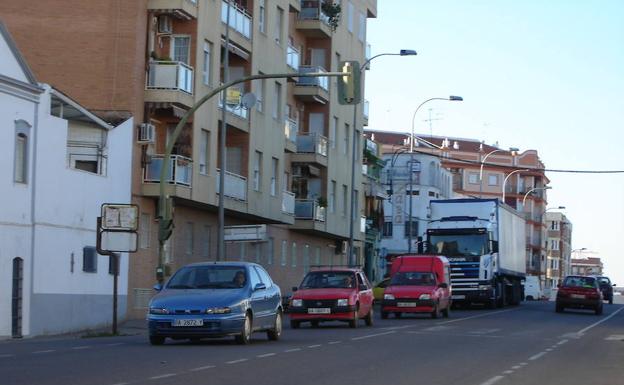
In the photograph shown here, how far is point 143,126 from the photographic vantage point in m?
41.6

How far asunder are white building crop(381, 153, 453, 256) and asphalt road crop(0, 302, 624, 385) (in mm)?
79757

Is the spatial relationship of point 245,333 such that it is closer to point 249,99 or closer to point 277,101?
point 249,99

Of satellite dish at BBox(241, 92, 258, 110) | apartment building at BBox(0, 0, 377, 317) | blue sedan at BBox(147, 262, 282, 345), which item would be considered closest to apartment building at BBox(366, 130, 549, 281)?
apartment building at BBox(0, 0, 377, 317)

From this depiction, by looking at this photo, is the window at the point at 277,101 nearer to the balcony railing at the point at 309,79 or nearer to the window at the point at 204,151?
the balcony railing at the point at 309,79

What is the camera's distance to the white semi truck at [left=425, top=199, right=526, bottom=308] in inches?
2176

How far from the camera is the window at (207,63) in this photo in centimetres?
4612

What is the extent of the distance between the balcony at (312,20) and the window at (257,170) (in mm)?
10194

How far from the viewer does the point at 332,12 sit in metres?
62.7

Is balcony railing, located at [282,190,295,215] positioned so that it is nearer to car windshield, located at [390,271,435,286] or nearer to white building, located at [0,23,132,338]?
car windshield, located at [390,271,435,286]

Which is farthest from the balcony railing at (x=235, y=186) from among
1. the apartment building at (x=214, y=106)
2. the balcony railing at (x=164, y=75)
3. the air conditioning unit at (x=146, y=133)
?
the air conditioning unit at (x=146, y=133)

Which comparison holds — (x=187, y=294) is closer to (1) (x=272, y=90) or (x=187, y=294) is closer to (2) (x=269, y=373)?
(2) (x=269, y=373)

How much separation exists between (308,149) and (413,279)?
1774cm

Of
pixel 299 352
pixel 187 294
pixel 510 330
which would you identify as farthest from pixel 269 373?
pixel 510 330

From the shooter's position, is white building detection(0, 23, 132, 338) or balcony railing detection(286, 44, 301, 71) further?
balcony railing detection(286, 44, 301, 71)
